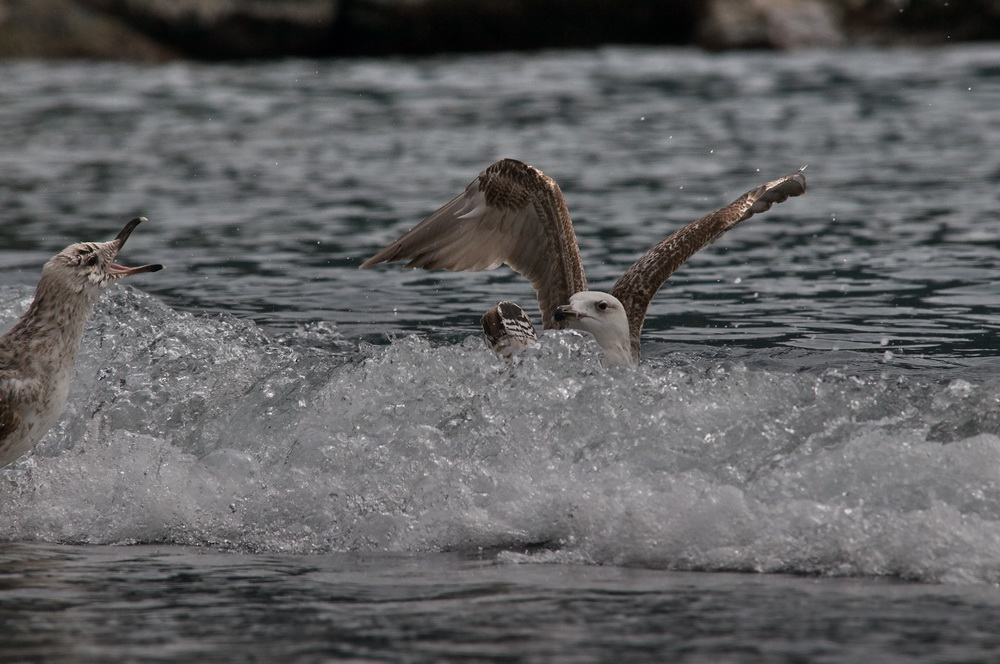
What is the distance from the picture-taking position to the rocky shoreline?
3528cm

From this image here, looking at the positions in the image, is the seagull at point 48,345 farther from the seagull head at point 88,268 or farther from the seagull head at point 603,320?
the seagull head at point 603,320

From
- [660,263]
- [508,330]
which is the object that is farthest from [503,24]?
[508,330]

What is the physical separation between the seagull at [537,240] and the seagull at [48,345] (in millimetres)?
2049

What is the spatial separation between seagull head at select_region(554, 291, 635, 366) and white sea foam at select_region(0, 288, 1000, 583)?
0.44 m

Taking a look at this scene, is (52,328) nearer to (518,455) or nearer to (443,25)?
(518,455)

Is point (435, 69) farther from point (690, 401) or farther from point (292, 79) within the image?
point (690, 401)

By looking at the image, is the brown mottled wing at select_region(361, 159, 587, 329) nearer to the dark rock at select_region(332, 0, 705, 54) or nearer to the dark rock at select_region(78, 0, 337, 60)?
the dark rock at select_region(78, 0, 337, 60)

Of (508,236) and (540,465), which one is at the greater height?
(508,236)

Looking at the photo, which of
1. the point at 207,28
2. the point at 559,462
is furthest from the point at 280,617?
the point at 207,28

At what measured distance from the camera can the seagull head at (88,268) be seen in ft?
23.8

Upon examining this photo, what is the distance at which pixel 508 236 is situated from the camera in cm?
920

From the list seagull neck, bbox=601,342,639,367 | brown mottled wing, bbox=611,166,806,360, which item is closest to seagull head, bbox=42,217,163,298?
seagull neck, bbox=601,342,639,367

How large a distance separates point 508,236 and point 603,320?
4.26 ft

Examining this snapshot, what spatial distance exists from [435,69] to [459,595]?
28.4m
